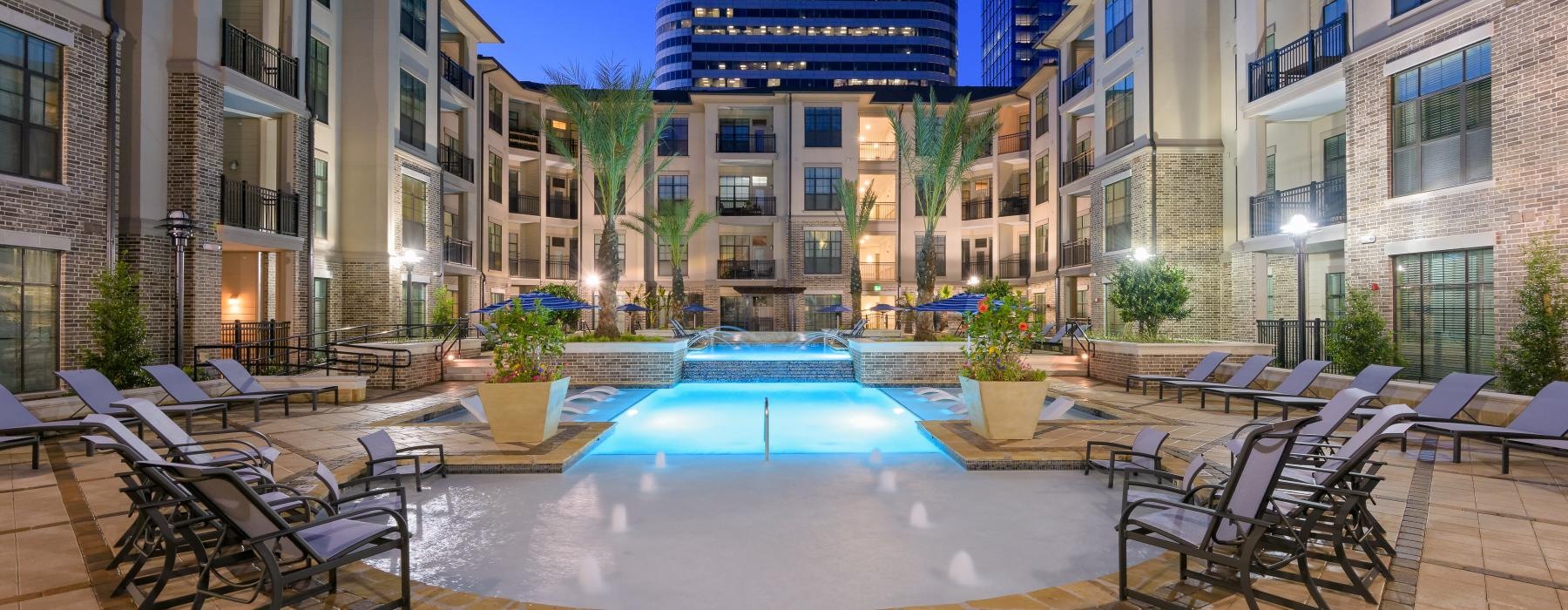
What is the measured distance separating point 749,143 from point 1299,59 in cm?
2213

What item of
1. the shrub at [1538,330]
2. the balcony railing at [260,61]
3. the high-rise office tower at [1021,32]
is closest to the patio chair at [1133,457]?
the shrub at [1538,330]

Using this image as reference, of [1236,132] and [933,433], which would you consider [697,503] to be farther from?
[1236,132]

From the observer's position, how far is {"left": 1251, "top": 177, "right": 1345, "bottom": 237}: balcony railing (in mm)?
16422

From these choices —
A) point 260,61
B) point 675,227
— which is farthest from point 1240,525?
point 675,227

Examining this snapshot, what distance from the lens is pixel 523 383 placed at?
8.19 m

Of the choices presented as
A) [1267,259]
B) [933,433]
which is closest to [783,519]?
[933,433]

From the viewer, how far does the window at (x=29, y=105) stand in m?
10.7

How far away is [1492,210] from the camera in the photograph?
11539mm

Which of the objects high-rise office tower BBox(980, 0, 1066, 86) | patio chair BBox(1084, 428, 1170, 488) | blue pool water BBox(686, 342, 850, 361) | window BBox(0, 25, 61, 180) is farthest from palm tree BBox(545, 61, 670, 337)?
high-rise office tower BBox(980, 0, 1066, 86)

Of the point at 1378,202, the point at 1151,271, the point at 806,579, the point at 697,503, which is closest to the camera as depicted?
the point at 806,579

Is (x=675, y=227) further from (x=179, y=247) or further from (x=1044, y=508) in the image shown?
(x=1044, y=508)

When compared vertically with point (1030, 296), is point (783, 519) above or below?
below

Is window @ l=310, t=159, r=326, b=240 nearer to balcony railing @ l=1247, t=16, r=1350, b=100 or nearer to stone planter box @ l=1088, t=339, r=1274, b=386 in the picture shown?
stone planter box @ l=1088, t=339, r=1274, b=386

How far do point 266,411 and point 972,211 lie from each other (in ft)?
97.6
